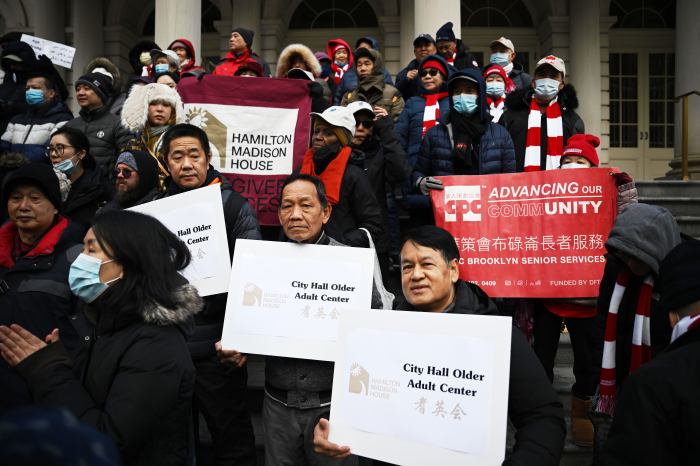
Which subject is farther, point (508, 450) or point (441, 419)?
point (508, 450)

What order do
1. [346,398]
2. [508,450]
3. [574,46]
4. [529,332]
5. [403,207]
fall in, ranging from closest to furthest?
[346,398] < [508,450] < [529,332] < [403,207] < [574,46]

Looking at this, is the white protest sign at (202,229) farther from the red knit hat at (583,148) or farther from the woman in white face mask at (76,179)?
the red knit hat at (583,148)

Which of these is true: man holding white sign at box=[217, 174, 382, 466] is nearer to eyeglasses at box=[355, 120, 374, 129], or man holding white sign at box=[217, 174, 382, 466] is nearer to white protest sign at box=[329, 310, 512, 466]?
white protest sign at box=[329, 310, 512, 466]

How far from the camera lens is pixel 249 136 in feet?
18.2

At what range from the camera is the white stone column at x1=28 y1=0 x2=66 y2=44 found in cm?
1505

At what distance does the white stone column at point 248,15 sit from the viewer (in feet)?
48.9

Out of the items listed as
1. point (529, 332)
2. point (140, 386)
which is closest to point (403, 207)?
point (529, 332)

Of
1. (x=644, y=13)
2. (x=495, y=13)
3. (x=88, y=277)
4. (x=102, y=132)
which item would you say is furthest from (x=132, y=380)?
(x=644, y=13)

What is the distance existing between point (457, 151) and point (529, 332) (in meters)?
1.49

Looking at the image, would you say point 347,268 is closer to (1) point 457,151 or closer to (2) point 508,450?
(2) point 508,450

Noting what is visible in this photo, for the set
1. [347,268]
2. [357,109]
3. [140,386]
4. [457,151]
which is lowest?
[140,386]

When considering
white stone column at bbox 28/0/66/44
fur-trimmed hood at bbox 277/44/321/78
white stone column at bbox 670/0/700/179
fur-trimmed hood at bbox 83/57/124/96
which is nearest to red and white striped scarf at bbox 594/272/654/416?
fur-trimmed hood at bbox 277/44/321/78

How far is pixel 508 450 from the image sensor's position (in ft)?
12.6

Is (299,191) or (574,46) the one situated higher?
(574,46)
